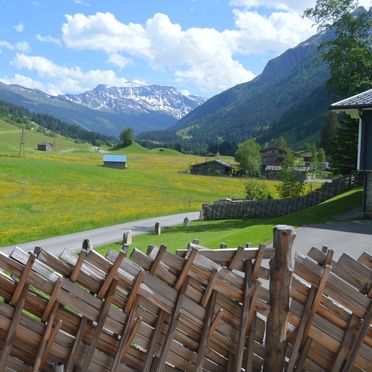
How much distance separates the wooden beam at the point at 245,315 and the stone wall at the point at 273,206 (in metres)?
34.6

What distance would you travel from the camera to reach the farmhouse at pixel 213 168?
14314 centimetres

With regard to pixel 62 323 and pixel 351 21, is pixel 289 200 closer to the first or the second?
pixel 351 21

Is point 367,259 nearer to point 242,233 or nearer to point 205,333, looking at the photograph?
point 205,333

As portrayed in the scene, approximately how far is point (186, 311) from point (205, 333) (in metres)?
0.38

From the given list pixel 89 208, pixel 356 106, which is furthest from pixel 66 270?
pixel 89 208

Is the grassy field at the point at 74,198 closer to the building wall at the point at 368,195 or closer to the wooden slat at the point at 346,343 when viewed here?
the building wall at the point at 368,195

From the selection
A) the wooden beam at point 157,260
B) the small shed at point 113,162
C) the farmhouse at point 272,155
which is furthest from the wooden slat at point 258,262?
the farmhouse at point 272,155

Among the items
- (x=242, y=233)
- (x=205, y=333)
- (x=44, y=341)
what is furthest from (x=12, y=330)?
(x=242, y=233)

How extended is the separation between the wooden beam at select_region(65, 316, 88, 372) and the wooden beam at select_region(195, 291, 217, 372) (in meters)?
1.38

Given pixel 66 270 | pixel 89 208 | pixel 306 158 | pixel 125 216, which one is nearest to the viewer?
pixel 66 270

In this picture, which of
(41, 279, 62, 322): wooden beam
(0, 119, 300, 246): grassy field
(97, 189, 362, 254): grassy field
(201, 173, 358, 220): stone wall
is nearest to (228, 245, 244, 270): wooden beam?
(41, 279, 62, 322): wooden beam

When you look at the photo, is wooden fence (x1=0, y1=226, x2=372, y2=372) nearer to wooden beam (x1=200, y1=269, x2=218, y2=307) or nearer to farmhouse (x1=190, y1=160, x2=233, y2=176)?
wooden beam (x1=200, y1=269, x2=218, y2=307)

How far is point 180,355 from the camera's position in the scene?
5.58m

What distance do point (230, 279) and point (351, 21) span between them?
3570cm
